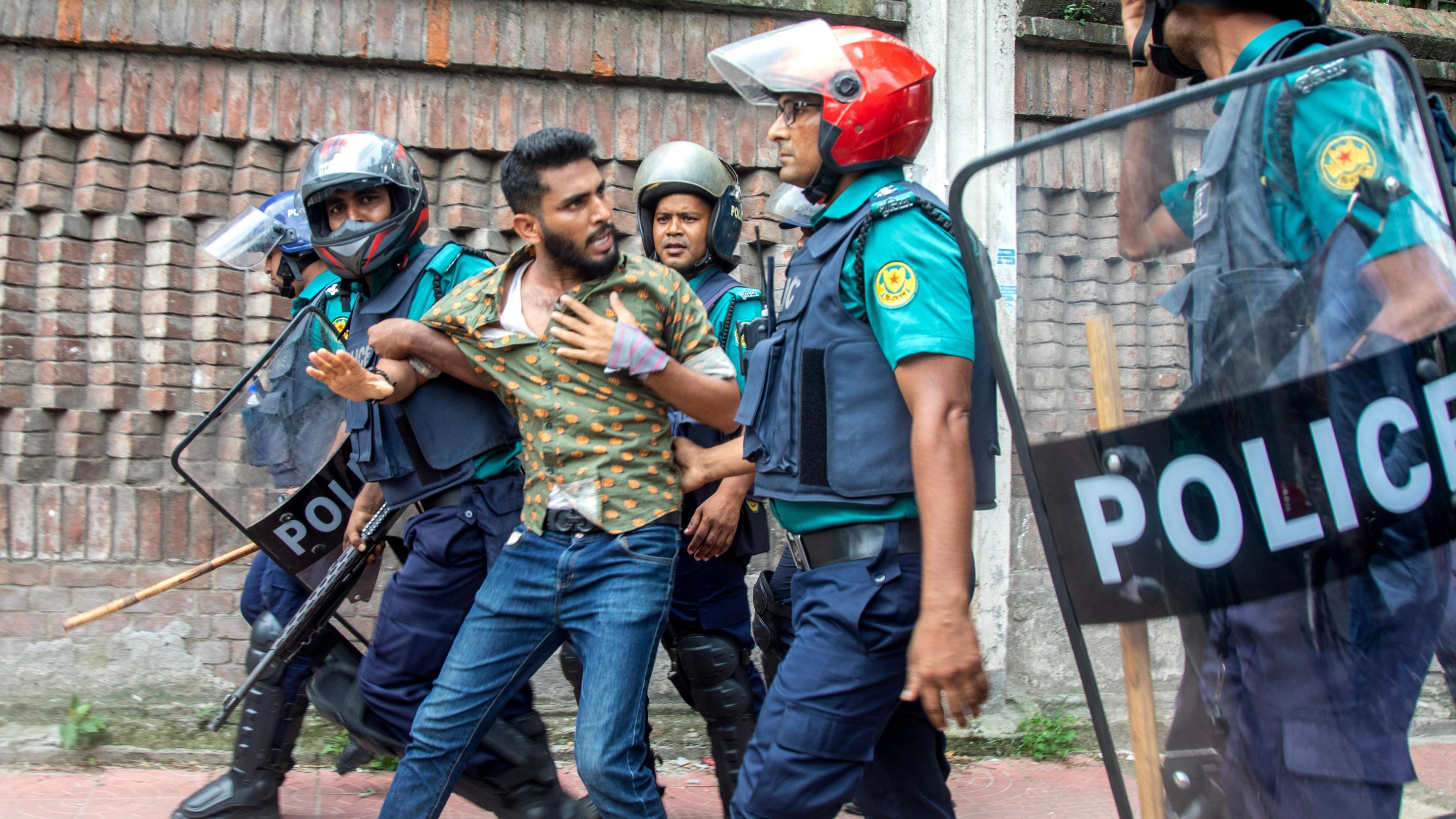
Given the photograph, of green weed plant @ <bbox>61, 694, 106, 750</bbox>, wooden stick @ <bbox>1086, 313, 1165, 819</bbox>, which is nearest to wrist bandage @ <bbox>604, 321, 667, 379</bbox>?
wooden stick @ <bbox>1086, 313, 1165, 819</bbox>

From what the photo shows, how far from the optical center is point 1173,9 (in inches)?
80.7

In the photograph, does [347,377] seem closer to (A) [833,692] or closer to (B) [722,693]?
(B) [722,693]

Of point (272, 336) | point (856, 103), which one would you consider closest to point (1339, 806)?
point (856, 103)

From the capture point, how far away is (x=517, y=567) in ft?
8.80

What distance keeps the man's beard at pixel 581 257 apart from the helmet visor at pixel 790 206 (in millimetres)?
943

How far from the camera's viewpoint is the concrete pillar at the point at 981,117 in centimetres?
439

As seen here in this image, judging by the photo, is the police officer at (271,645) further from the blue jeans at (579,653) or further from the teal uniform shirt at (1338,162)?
the teal uniform shirt at (1338,162)

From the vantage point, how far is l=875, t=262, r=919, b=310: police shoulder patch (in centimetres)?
213

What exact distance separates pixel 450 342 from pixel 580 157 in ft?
1.84

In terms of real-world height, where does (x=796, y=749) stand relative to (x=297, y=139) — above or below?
below

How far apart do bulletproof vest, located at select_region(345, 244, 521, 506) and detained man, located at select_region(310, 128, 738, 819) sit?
0.19 m

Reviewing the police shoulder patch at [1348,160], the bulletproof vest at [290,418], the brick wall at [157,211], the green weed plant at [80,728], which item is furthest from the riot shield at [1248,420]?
the green weed plant at [80,728]

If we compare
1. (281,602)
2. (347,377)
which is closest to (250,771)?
(281,602)

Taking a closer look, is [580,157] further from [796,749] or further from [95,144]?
[95,144]
